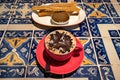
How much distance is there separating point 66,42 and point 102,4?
419 mm

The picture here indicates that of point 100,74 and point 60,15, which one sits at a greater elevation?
point 60,15

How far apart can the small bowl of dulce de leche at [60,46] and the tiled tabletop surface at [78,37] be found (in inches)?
2.9

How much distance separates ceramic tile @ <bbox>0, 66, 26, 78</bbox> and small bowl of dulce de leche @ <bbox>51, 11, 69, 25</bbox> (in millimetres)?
227

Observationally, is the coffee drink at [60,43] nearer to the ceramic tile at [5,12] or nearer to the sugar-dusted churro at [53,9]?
the sugar-dusted churro at [53,9]

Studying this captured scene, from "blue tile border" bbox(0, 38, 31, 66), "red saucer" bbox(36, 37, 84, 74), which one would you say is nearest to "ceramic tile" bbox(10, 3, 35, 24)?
"blue tile border" bbox(0, 38, 31, 66)

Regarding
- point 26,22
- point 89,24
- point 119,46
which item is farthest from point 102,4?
point 26,22

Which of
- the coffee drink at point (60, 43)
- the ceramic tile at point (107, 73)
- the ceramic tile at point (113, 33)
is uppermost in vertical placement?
the coffee drink at point (60, 43)

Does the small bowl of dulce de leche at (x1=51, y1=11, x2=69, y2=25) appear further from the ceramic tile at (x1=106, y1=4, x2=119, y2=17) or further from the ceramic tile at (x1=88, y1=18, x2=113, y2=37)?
the ceramic tile at (x1=106, y1=4, x2=119, y2=17)

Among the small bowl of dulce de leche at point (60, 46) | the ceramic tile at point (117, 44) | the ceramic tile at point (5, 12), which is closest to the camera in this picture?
the small bowl of dulce de leche at point (60, 46)

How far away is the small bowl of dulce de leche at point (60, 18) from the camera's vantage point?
2.16 feet

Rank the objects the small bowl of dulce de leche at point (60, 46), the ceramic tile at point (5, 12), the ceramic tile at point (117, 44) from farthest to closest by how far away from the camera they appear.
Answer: the ceramic tile at point (5, 12)
the ceramic tile at point (117, 44)
the small bowl of dulce de leche at point (60, 46)

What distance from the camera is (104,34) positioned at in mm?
682

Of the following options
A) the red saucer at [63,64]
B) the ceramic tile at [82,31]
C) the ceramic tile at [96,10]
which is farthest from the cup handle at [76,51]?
the ceramic tile at [96,10]

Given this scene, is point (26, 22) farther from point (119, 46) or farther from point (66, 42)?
point (119, 46)
